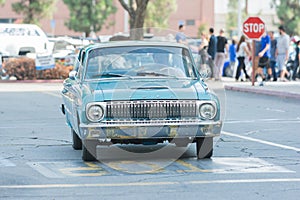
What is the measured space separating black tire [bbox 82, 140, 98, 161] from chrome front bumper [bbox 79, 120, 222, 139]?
0.84 feet

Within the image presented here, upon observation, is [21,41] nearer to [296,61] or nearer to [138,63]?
[296,61]

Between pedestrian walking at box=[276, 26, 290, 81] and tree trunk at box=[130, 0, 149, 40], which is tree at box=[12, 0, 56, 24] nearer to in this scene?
tree trunk at box=[130, 0, 149, 40]

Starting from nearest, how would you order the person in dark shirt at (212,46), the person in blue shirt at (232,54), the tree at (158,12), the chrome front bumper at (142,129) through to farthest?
the chrome front bumper at (142,129), the person in dark shirt at (212,46), the person in blue shirt at (232,54), the tree at (158,12)

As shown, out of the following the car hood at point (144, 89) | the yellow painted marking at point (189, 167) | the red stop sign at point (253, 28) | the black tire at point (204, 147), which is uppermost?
the red stop sign at point (253, 28)

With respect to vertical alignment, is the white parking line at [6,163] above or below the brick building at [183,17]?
below

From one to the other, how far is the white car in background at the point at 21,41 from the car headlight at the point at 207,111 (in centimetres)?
2642

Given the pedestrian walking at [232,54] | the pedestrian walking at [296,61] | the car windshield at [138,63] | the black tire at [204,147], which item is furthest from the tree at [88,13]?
the black tire at [204,147]

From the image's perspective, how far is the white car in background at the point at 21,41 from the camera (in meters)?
37.5

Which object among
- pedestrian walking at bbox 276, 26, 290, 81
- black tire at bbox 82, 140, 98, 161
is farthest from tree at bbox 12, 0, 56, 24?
black tire at bbox 82, 140, 98, 161

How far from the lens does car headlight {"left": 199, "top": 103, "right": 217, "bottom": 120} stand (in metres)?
11.1

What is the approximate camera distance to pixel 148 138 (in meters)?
11.0

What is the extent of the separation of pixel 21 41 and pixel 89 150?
2714 centimetres

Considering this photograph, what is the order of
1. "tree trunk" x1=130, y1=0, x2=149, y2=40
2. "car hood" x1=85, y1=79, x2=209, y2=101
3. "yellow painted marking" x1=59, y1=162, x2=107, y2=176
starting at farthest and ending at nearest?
"tree trunk" x1=130, y1=0, x2=149, y2=40, "car hood" x1=85, y1=79, x2=209, y2=101, "yellow painted marking" x1=59, y1=162, x2=107, y2=176

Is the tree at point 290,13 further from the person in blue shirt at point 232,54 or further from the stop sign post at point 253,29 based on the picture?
the stop sign post at point 253,29
